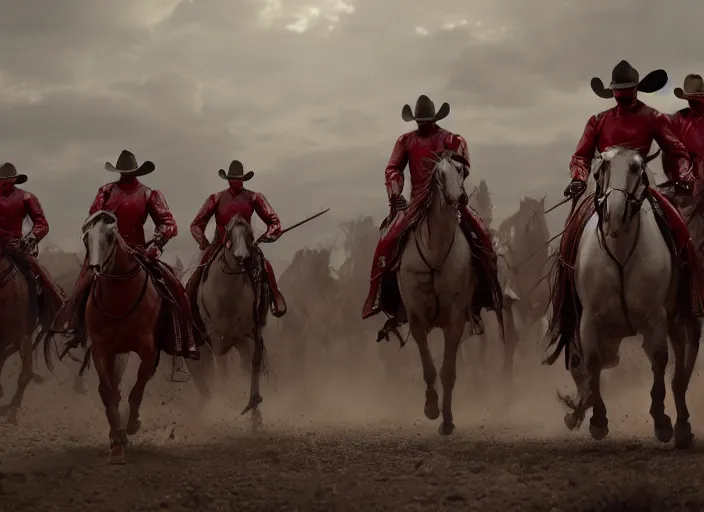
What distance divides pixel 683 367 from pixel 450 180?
108 inches

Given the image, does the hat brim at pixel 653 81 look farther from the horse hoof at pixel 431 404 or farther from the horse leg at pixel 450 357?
the horse hoof at pixel 431 404

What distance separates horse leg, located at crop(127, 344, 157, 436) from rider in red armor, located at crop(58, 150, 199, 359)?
1.66ft

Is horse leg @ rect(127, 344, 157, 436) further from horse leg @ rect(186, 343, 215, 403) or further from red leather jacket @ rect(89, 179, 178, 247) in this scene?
horse leg @ rect(186, 343, 215, 403)

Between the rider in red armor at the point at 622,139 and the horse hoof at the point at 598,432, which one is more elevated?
the rider in red armor at the point at 622,139

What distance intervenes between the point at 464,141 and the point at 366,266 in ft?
90.6

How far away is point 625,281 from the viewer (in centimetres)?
895

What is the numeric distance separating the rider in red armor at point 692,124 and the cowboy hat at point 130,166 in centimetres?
535

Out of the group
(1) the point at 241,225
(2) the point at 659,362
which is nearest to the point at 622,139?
(2) the point at 659,362

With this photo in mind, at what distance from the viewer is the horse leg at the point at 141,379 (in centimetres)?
995

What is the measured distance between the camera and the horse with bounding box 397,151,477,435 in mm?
10789

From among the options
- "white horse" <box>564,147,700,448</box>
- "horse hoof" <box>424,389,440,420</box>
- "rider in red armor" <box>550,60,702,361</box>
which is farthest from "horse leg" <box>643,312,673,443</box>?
"horse hoof" <box>424,389,440,420</box>

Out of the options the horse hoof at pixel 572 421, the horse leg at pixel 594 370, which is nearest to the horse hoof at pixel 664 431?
the horse leg at pixel 594 370

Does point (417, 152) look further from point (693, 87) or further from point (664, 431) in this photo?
point (664, 431)

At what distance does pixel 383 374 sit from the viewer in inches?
1403
